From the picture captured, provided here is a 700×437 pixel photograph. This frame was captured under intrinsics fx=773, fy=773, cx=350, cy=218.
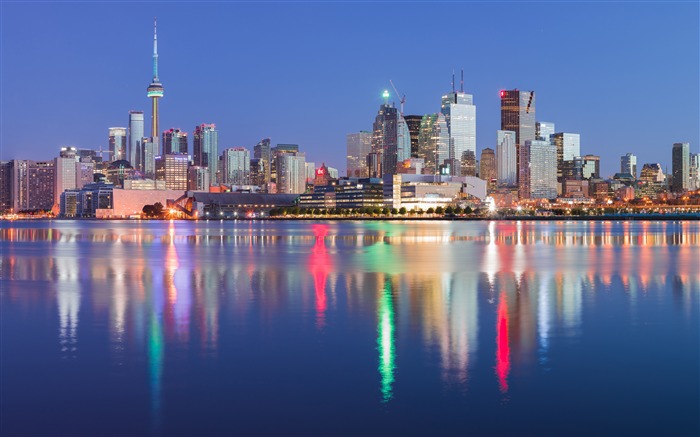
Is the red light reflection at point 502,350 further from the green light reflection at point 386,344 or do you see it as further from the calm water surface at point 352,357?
the green light reflection at point 386,344

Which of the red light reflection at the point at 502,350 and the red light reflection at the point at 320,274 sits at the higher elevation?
the red light reflection at the point at 320,274

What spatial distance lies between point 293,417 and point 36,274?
92.5ft

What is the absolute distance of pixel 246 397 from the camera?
39.9ft

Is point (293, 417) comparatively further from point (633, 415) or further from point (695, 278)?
point (695, 278)

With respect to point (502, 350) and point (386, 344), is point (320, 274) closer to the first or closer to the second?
point (386, 344)

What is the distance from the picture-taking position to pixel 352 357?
1530 cm

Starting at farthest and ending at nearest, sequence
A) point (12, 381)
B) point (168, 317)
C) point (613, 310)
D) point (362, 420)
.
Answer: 1. point (613, 310)
2. point (168, 317)
3. point (12, 381)
4. point (362, 420)

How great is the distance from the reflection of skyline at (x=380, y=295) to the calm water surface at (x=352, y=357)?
0.32 ft

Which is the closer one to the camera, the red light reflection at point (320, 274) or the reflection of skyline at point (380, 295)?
the reflection of skyline at point (380, 295)

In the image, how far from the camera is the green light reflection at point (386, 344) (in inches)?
505

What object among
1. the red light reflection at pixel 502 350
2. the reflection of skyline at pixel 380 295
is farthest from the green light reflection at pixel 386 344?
the red light reflection at pixel 502 350

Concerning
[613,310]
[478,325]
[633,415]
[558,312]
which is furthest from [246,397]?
[613,310]

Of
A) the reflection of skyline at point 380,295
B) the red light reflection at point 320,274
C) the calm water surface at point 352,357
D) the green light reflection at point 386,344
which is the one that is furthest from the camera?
the red light reflection at point 320,274

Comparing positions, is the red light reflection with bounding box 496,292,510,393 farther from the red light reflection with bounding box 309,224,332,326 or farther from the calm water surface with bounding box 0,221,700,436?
the red light reflection with bounding box 309,224,332,326
